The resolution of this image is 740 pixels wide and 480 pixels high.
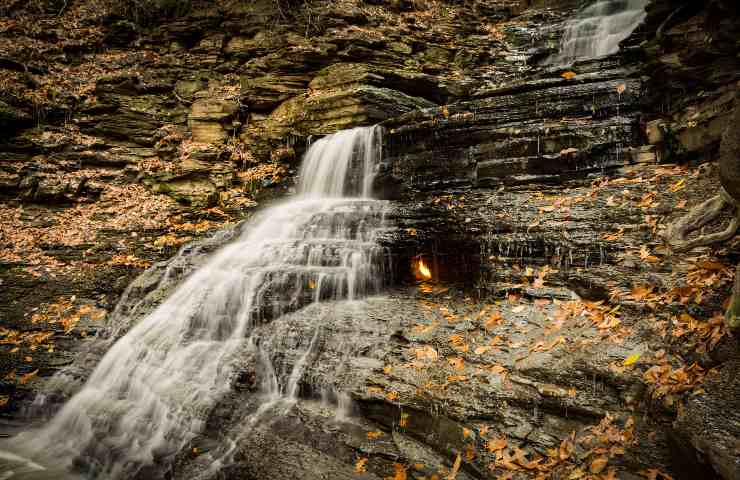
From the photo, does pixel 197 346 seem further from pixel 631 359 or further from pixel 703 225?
pixel 703 225

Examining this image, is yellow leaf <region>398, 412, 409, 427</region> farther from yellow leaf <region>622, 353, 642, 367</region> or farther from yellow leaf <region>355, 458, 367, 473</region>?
yellow leaf <region>622, 353, 642, 367</region>

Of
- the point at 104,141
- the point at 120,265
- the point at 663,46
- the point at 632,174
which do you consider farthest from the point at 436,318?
the point at 104,141

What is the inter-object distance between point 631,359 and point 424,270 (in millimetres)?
3371

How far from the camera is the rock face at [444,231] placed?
3.28m

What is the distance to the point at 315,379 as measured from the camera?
449 cm

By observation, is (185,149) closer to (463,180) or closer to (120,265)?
(120,265)

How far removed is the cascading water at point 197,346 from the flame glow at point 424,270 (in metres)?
0.68

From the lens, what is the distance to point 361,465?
353 cm

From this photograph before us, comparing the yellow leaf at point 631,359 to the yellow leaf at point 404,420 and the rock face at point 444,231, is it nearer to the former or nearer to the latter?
the rock face at point 444,231

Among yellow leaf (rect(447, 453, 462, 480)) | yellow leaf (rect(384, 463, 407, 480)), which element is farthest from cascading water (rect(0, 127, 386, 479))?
yellow leaf (rect(447, 453, 462, 480))

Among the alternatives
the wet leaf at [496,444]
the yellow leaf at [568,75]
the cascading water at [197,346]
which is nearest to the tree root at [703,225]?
the wet leaf at [496,444]

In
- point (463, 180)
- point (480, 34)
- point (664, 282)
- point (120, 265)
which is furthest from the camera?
point (480, 34)

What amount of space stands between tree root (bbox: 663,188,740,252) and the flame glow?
3333 millimetres

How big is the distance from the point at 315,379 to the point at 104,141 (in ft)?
34.5
